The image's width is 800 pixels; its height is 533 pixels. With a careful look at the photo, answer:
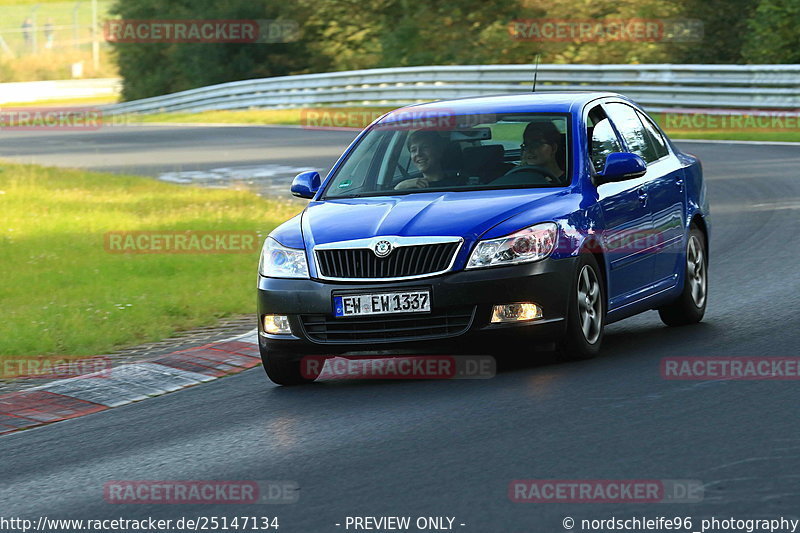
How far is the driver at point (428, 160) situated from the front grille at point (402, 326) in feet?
4.15

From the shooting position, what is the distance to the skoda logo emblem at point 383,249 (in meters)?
8.23

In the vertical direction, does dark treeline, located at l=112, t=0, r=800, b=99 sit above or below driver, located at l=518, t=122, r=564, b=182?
below

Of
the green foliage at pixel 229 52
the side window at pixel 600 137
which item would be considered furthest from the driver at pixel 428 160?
the green foliage at pixel 229 52

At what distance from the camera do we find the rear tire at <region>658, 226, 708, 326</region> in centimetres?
1005

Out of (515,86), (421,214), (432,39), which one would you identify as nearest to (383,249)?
(421,214)

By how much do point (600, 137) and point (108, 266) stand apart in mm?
6254

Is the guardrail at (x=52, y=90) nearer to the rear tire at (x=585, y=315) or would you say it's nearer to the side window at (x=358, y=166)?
the side window at (x=358, y=166)

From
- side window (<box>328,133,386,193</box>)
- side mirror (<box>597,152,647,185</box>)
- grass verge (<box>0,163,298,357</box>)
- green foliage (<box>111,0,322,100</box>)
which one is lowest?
green foliage (<box>111,0,322,100</box>)

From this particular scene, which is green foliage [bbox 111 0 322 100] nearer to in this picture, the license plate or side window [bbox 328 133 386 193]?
side window [bbox 328 133 386 193]

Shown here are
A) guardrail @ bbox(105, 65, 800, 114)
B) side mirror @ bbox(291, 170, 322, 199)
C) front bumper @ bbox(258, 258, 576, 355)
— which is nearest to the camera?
front bumper @ bbox(258, 258, 576, 355)

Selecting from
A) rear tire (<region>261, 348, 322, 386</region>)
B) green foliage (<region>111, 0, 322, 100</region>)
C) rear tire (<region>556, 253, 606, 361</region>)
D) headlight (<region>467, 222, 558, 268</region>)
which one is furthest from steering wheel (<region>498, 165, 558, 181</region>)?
green foliage (<region>111, 0, 322, 100</region>)

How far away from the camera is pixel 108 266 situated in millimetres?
14367

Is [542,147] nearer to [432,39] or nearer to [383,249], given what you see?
[383,249]

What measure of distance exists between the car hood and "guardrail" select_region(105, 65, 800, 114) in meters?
20.0
